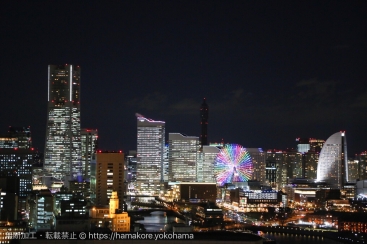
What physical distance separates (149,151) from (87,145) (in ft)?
18.9

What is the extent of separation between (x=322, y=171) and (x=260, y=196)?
35.9 feet

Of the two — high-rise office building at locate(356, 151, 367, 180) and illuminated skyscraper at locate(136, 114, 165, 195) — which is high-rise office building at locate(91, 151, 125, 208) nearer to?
illuminated skyscraper at locate(136, 114, 165, 195)

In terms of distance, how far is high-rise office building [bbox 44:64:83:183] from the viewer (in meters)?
50.3

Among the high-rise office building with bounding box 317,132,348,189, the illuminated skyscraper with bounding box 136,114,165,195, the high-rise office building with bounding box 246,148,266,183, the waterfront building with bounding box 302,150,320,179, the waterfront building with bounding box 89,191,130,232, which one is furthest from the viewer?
the waterfront building with bounding box 302,150,320,179

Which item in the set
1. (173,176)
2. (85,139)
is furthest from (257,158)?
(85,139)

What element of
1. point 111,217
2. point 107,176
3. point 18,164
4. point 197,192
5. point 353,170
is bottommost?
point 111,217

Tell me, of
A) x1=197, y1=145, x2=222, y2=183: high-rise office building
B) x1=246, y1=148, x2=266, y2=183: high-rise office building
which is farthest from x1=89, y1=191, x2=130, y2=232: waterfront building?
x1=246, y1=148, x2=266, y2=183: high-rise office building

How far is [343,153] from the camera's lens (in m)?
46.6

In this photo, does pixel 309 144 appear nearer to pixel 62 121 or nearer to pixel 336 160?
pixel 336 160

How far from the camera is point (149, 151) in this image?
55.4 m

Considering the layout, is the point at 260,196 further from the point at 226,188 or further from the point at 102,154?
the point at 102,154

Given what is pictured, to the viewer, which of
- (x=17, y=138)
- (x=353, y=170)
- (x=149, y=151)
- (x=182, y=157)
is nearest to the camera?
(x=17, y=138)

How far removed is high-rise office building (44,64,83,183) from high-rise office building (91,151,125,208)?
21625mm

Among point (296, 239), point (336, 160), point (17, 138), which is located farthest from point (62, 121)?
point (296, 239)
